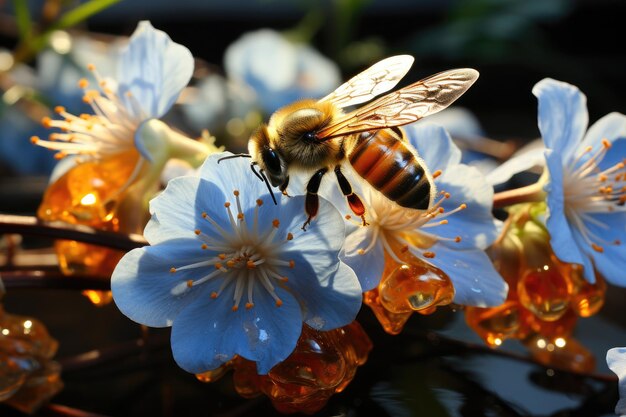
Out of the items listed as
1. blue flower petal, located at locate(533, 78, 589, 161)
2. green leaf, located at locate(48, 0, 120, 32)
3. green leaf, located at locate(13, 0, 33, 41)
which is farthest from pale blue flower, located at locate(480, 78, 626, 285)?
green leaf, located at locate(13, 0, 33, 41)

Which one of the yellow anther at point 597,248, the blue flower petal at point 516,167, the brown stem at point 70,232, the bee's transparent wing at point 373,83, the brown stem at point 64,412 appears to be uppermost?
the bee's transparent wing at point 373,83

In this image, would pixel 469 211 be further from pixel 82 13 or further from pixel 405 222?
pixel 82 13

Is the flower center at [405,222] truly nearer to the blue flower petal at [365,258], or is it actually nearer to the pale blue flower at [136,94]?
the blue flower petal at [365,258]

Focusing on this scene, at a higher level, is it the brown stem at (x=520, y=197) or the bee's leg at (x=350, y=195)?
the bee's leg at (x=350, y=195)

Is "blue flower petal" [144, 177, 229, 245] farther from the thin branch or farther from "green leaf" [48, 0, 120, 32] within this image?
"green leaf" [48, 0, 120, 32]

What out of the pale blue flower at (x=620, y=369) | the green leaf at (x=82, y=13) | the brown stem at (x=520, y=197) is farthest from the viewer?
the green leaf at (x=82, y=13)

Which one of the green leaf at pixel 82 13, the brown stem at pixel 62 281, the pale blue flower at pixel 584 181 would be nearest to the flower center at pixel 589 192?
the pale blue flower at pixel 584 181
